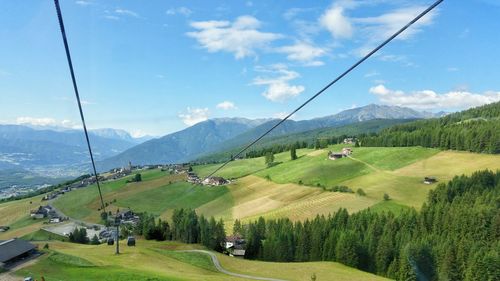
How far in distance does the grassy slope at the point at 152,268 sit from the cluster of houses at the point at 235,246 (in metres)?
15.8

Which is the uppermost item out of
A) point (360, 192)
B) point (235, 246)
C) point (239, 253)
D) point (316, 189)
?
point (316, 189)

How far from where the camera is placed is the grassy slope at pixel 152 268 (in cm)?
5009

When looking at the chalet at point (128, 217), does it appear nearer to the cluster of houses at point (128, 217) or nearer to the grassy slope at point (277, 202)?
the cluster of houses at point (128, 217)

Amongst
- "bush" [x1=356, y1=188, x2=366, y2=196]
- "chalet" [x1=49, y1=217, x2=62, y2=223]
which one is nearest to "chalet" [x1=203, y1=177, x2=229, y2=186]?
"chalet" [x1=49, y1=217, x2=62, y2=223]

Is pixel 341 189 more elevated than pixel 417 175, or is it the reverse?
pixel 417 175

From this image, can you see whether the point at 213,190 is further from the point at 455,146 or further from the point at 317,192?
the point at 455,146

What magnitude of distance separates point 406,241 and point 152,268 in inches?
2201

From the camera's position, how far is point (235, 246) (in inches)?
4193

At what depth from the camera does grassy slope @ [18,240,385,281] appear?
5009 cm

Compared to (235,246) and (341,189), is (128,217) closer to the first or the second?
(235,246)

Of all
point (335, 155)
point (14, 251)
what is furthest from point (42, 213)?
point (14, 251)

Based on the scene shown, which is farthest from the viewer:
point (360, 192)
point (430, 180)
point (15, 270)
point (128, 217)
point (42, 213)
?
point (42, 213)

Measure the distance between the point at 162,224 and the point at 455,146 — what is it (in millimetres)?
125838

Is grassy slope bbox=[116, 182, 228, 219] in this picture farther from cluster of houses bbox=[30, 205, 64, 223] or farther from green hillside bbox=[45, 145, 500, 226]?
cluster of houses bbox=[30, 205, 64, 223]
